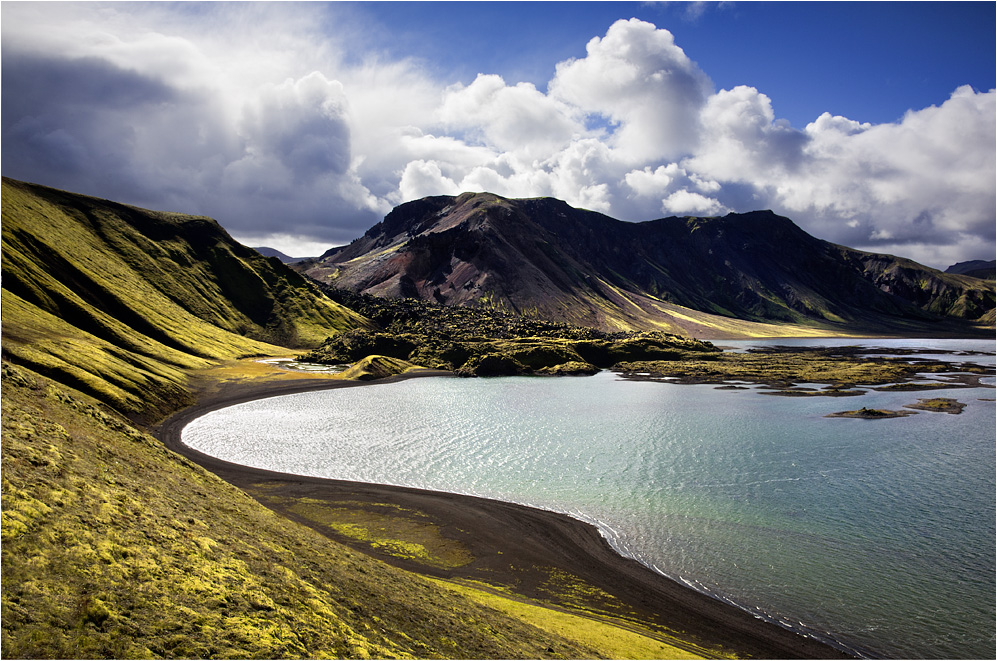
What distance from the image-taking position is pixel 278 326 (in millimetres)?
141500

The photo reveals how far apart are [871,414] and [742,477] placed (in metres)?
34.8

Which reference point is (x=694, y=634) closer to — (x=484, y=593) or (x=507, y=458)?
(x=484, y=593)

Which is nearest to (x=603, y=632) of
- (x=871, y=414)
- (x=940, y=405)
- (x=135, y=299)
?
(x=871, y=414)

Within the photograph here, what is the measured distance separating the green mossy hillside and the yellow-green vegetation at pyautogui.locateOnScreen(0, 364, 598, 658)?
3340 inches

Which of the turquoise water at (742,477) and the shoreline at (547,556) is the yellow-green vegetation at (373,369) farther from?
the shoreline at (547,556)

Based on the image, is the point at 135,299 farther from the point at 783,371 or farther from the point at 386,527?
the point at 783,371

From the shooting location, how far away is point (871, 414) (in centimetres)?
6134

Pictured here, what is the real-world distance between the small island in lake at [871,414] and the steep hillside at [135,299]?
265 ft

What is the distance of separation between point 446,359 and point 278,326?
191 ft

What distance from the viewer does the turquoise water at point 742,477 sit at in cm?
2202

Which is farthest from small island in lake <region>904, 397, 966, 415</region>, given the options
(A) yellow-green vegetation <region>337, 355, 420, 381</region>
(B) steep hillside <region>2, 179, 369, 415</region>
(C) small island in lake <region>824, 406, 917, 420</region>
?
(B) steep hillside <region>2, 179, 369, 415</region>

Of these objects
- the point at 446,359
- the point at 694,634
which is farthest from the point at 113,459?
the point at 446,359

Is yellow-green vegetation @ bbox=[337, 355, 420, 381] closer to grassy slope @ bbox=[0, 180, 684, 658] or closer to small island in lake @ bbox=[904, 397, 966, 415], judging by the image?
grassy slope @ bbox=[0, 180, 684, 658]

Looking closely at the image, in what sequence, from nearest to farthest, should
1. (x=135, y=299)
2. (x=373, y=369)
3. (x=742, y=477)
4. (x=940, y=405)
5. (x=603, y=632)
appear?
1. (x=603, y=632)
2. (x=742, y=477)
3. (x=940, y=405)
4. (x=373, y=369)
5. (x=135, y=299)
